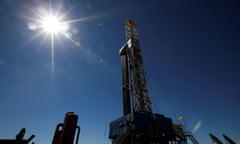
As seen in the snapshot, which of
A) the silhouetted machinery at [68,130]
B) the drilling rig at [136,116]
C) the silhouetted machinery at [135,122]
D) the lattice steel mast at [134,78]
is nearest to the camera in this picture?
the silhouetted machinery at [68,130]

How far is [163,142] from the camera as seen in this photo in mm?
17188

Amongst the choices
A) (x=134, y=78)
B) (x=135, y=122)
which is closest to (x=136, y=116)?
(x=135, y=122)

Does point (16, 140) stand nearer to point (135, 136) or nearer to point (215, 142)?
point (135, 136)

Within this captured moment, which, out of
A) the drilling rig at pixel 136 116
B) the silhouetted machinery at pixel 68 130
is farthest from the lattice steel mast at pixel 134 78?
the silhouetted machinery at pixel 68 130

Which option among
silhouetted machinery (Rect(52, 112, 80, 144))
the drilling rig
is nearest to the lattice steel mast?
the drilling rig

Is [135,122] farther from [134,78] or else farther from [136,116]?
[134,78]

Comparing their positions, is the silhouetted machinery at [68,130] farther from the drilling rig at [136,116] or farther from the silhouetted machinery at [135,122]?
the drilling rig at [136,116]

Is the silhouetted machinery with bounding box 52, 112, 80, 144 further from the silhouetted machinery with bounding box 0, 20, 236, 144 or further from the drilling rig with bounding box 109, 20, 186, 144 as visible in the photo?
the drilling rig with bounding box 109, 20, 186, 144

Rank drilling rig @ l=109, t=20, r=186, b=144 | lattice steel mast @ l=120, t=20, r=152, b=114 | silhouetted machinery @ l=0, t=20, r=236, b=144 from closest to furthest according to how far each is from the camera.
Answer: silhouetted machinery @ l=0, t=20, r=236, b=144 < drilling rig @ l=109, t=20, r=186, b=144 < lattice steel mast @ l=120, t=20, r=152, b=114

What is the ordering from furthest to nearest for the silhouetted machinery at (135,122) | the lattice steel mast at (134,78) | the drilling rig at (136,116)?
the lattice steel mast at (134,78), the drilling rig at (136,116), the silhouetted machinery at (135,122)

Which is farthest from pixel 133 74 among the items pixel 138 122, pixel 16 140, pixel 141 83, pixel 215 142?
pixel 16 140

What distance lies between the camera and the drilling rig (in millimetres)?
14836

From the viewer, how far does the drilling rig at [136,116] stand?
48.7 feet

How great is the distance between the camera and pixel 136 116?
15055 mm
